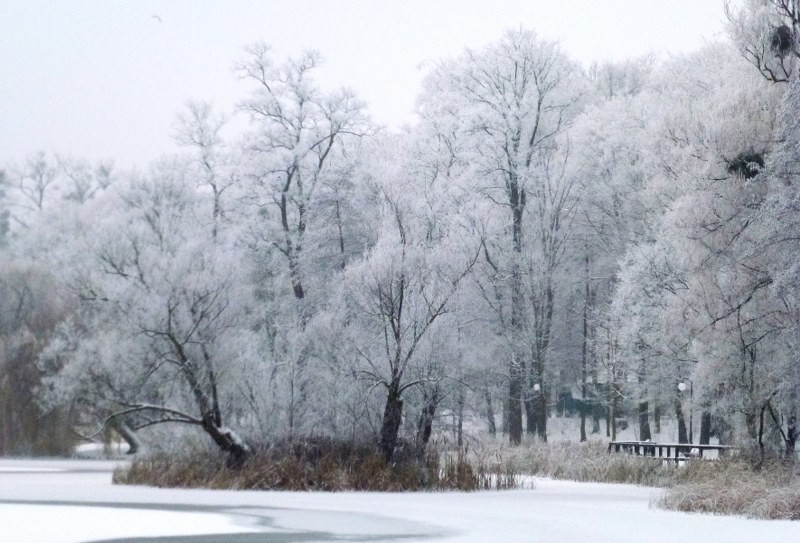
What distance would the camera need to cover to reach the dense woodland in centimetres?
2398

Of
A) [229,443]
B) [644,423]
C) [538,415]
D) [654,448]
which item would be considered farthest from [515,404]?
[229,443]

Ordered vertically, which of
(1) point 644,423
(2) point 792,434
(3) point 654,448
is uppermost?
(1) point 644,423

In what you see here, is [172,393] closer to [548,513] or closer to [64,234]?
[548,513]

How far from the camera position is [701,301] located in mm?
24891

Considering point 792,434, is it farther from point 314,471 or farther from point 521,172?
point 521,172

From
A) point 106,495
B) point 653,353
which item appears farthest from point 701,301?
point 106,495

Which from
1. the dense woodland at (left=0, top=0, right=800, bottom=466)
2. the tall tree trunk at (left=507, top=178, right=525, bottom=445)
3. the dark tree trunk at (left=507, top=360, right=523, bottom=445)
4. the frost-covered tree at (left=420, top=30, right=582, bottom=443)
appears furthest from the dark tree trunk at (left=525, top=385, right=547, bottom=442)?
the tall tree trunk at (left=507, top=178, right=525, bottom=445)

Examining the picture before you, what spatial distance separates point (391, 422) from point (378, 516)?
642 cm

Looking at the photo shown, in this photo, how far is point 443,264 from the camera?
25.6 meters

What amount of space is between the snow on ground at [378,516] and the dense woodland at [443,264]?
8.83 feet

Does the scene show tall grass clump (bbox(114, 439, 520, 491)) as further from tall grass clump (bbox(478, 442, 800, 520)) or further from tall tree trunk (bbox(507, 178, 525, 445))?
tall tree trunk (bbox(507, 178, 525, 445))

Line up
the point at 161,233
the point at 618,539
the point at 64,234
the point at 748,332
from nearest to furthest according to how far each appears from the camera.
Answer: the point at 618,539 → the point at 748,332 → the point at 161,233 → the point at 64,234

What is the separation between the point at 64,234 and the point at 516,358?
65.6 feet

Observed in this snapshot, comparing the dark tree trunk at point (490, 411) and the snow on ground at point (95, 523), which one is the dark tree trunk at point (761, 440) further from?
the snow on ground at point (95, 523)
